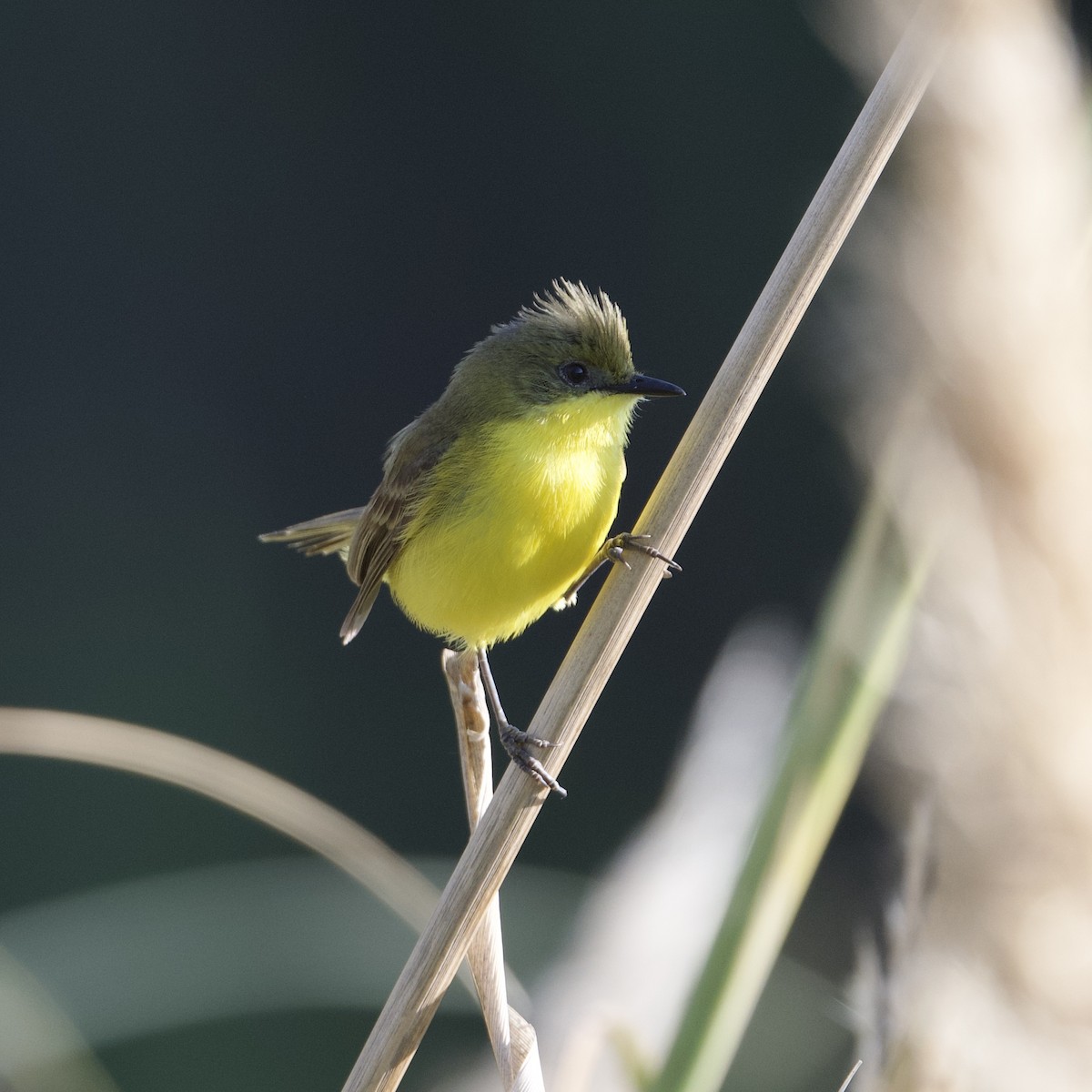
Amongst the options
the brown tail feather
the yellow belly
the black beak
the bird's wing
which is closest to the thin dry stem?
the yellow belly

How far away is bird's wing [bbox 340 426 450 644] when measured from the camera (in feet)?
8.80

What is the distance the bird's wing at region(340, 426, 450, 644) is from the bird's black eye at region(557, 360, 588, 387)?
12.5 inches

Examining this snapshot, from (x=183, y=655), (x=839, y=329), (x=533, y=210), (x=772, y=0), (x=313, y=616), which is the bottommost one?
(x=183, y=655)

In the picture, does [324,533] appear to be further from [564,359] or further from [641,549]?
[641,549]

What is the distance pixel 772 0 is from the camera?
6.09 m

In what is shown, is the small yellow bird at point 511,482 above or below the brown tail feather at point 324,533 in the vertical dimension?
above

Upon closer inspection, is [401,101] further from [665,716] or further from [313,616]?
[665,716]

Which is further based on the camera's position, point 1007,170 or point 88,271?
point 88,271

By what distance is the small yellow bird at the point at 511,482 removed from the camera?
2.19 m

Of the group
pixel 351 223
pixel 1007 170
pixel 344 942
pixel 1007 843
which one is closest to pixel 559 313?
pixel 344 942

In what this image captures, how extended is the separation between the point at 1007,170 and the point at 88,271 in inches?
231

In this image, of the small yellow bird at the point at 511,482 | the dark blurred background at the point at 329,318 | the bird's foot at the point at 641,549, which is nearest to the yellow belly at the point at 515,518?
the small yellow bird at the point at 511,482

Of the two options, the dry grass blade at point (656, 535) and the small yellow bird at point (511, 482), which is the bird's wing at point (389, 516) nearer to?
the small yellow bird at point (511, 482)

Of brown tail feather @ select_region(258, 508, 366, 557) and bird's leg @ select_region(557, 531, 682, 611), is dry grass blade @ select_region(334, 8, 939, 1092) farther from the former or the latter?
brown tail feather @ select_region(258, 508, 366, 557)
